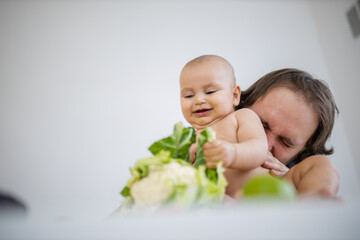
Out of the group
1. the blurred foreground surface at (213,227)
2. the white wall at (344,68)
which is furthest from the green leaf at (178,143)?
the white wall at (344,68)

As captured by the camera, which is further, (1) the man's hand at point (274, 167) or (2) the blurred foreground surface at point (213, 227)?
(1) the man's hand at point (274, 167)

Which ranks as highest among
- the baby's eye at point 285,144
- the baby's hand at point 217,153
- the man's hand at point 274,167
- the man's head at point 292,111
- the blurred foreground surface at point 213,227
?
the man's head at point 292,111

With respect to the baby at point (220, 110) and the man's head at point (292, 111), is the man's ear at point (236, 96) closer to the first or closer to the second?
the baby at point (220, 110)

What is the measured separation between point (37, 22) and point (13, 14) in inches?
9.8

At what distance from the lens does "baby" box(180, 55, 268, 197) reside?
83 cm

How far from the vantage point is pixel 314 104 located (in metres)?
1.13

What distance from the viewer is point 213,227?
373 mm

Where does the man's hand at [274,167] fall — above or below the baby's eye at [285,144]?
below

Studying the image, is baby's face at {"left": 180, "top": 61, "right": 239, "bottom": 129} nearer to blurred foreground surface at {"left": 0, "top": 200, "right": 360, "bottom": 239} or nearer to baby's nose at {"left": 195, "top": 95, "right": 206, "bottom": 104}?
baby's nose at {"left": 195, "top": 95, "right": 206, "bottom": 104}

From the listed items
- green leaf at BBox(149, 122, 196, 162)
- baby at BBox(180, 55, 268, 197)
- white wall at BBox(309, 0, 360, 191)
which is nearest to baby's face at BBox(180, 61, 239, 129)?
baby at BBox(180, 55, 268, 197)

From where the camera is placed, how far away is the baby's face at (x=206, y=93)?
3.09 feet

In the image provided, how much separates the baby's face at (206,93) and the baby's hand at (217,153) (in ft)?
0.95

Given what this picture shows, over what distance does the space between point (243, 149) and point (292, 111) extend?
19.9 inches

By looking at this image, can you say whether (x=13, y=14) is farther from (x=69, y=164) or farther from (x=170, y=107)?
(x=170, y=107)
